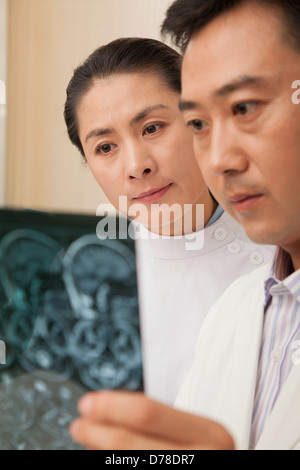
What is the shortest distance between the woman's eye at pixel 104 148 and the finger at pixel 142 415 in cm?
39

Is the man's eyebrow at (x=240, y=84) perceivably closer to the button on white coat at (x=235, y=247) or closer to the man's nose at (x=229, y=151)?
the man's nose at (x=229, y=151)

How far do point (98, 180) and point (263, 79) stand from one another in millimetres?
320

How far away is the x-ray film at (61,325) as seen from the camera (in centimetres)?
77

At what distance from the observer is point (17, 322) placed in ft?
2.66

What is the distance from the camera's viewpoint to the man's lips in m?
0.65

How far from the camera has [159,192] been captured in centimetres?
79

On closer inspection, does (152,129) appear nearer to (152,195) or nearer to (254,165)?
(152,195)

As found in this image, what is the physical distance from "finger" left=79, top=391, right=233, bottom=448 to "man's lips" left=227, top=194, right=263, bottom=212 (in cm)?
26

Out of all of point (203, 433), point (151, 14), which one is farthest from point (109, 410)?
point (151, 14)

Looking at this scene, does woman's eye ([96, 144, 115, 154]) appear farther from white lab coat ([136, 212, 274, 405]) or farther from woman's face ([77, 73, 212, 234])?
white lab coat ([136, 212, 274, 405])

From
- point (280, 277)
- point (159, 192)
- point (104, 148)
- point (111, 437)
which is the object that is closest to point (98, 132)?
point (104, 148)

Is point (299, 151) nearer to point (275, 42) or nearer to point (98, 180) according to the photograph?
point (275, 42)

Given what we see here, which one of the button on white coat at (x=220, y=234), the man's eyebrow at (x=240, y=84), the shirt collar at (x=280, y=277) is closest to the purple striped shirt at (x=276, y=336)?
the shirt collar at (x=280, y=277)

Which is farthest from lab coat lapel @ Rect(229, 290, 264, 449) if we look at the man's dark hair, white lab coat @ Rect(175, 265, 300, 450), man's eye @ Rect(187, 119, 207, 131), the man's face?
the man's dark hair
